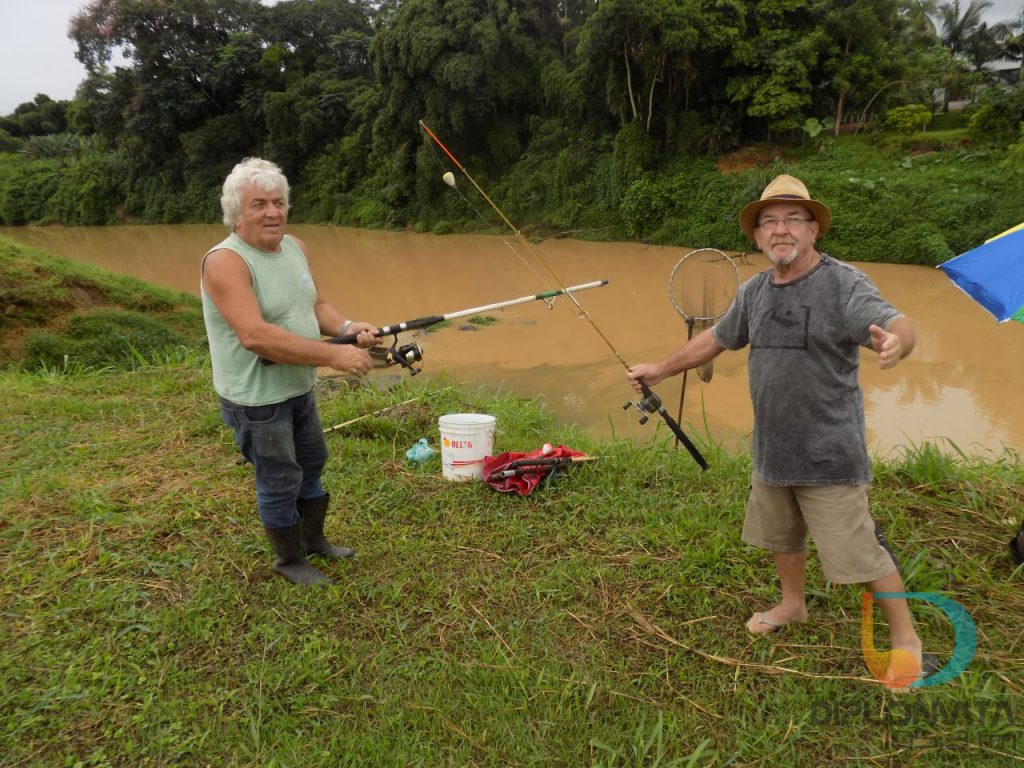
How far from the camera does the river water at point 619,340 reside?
20.7 feet

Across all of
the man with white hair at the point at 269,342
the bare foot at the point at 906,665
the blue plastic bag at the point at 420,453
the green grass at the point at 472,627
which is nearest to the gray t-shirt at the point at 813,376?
the bare foot at the point at 906,665

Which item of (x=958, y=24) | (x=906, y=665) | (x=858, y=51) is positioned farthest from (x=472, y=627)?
(x=958, y=24)

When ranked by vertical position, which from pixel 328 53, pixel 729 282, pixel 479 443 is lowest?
pixel 479 443

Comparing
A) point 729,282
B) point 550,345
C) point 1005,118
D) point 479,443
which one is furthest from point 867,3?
point 479,443

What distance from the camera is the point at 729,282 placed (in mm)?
3744

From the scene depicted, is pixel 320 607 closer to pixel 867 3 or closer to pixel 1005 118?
pixel 1005 118

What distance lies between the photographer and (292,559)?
2.59 meters

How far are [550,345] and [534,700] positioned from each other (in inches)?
286

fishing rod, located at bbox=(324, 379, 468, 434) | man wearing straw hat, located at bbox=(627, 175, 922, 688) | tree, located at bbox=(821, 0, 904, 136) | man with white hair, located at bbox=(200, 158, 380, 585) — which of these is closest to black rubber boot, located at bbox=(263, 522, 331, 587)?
man with white hair, located at bbox=(200, 158, 380, 585)

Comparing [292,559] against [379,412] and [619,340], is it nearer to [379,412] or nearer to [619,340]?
[379,412]

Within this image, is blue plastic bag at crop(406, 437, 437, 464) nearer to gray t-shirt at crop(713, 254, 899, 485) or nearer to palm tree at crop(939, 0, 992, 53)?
gray t-shirt at crop(713, 254, 899, 485)

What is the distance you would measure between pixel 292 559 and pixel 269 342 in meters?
0.97

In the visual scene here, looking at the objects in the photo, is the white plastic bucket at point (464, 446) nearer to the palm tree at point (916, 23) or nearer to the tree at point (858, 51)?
the tree at point (858, 51)

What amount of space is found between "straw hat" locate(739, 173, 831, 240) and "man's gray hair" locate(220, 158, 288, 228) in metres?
1.49
